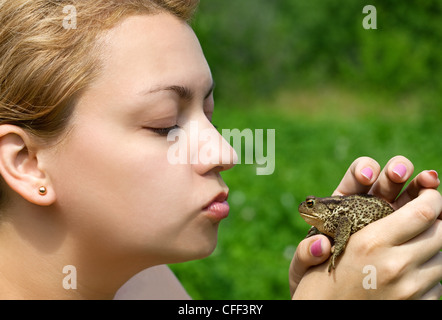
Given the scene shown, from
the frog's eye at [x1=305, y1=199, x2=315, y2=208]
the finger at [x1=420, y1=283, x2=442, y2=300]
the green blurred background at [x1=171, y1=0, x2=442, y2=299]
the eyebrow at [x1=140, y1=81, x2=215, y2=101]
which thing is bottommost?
the finger at [x1=420, y1=283, x2=442, y2=300]

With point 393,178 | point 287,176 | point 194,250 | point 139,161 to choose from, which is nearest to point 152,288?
point 194,250

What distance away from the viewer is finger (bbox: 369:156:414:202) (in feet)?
8.14

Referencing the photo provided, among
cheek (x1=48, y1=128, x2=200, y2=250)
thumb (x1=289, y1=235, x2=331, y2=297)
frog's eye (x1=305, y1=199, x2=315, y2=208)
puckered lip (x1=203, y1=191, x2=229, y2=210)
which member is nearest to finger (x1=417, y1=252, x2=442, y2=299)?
thumb (x1=289, y1=235, x2=331, y2=297)

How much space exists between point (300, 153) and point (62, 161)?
10388 millimetres

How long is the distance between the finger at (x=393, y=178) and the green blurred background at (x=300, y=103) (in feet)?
4.31

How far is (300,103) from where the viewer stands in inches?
947

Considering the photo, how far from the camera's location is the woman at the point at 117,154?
224 cm

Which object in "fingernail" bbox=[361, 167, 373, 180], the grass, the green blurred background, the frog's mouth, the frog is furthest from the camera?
the green blurred background

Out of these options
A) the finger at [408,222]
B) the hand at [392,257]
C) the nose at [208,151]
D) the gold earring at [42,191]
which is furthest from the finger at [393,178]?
the gold earring at [42,191]

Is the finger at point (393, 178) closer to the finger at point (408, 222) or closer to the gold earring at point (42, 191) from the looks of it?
the finger at point (408, 222)

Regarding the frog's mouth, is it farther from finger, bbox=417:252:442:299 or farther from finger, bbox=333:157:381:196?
finger, bbox=417:252:442:299

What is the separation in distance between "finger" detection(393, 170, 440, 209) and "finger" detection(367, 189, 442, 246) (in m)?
0.16

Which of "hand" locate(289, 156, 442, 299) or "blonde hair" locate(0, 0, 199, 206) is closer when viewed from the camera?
"hand" locate(289, 156, 442, 299)

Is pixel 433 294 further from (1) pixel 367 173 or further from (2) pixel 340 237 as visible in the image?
(1) pixel 367 173
